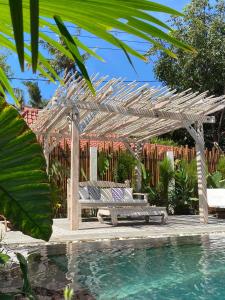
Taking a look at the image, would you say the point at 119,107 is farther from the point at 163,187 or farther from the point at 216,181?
the point at 216,181

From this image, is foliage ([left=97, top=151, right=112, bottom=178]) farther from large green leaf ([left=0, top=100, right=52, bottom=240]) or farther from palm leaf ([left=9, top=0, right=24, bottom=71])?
palm leaf ([left=9, top=0, right=24, bottom=71])

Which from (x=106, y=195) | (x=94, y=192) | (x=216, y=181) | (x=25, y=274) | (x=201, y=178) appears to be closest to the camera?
(x=25, y=274)

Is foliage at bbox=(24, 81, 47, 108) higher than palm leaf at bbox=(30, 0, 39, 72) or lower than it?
higher

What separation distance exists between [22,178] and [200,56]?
66.3ft

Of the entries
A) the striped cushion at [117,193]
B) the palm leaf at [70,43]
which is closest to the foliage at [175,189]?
the striped cushion at [117,193]

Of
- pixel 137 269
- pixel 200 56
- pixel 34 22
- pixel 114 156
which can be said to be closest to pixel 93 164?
pixel 114 156

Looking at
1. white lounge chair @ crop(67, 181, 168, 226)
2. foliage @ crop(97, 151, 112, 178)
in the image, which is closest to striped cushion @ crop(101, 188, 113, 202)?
white lounge chair @ crop(67, 181, 168, 226)

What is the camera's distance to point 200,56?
2031 cm

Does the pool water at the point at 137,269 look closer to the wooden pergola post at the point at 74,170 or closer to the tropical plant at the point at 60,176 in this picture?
the wooden pergola post at the point at 74,170

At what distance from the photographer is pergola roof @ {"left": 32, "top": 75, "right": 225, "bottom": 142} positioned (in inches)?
376

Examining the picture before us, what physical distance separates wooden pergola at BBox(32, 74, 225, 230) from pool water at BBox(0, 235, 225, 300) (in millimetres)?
2447

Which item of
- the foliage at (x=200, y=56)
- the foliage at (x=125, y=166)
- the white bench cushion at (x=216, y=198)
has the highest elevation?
the foliage at (x=200, y=56)

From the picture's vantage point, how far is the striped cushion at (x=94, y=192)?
37.0 feet

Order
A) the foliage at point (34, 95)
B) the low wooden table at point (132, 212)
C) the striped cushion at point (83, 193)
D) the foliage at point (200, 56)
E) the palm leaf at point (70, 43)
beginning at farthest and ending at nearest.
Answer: the foliage at point (34, 95) < the foliage at point (200, 56) < the striped cushion at point (83, 193) < the low wooden table at point (132, 212) < the palm leaf at point (70, 43)
